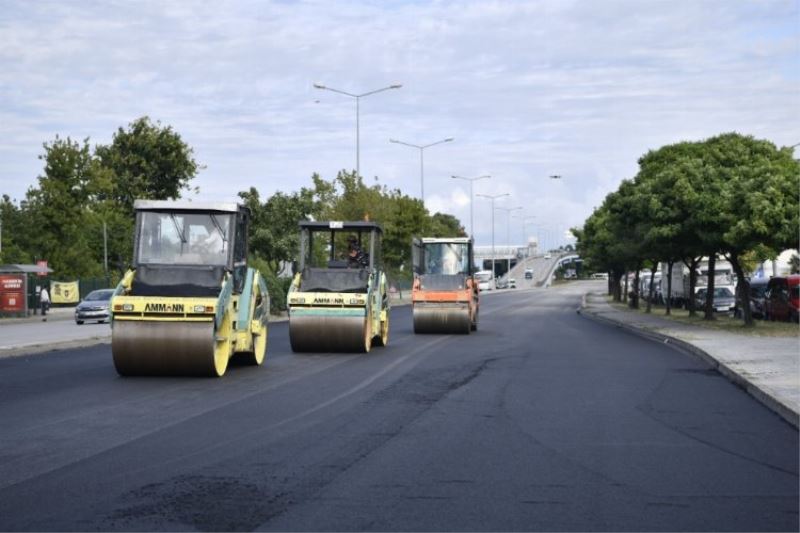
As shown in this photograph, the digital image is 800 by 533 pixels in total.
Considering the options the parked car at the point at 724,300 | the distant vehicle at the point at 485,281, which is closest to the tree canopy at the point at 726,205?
the parked car at the point at 724,300

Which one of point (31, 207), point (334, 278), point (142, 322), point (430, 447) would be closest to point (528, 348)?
point (334, 278)

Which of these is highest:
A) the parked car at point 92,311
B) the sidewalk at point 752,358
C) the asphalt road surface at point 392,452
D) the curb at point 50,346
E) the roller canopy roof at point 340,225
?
the roller canopy roof at point 340,225

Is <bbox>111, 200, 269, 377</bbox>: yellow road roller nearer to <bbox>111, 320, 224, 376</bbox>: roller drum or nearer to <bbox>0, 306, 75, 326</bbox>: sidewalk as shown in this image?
<bbox>111, 320, 224, 376</bbox>: roller drum

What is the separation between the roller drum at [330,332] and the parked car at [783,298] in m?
22.3

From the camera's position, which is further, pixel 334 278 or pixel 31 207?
pixel 31 207

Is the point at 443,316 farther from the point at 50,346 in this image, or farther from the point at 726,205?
the point at 50,346

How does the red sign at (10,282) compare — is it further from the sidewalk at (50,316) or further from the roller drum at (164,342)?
the roller drum at (164,342)

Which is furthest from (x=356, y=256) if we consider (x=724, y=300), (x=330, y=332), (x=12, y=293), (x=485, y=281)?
(x=485, y=281)

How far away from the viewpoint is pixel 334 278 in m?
23.8

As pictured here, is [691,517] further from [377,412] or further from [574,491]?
[377,412]

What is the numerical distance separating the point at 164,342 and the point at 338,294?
6.74 m

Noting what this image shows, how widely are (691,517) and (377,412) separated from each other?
6101 millimetres

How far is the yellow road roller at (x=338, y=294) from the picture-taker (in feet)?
75.5

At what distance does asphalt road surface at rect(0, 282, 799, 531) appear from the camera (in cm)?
767
